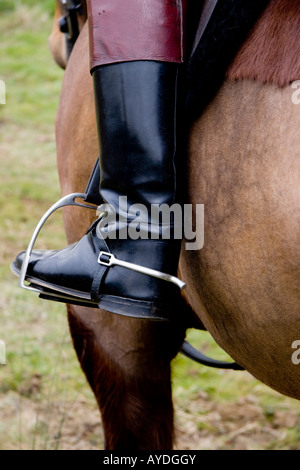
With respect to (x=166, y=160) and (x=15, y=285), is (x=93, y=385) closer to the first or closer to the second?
(x=166, y=160)

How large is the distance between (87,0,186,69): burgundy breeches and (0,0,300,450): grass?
115 cm

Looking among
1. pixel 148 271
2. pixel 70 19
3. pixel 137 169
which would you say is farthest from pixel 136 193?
pixel 70 19

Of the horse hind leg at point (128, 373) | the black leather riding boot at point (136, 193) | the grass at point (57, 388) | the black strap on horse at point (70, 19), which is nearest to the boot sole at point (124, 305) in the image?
the black leather riding boot at point (136, 193)

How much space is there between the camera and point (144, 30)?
54.6 inches

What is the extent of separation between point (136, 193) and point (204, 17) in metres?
0.40

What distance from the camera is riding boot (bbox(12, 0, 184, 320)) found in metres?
1.39

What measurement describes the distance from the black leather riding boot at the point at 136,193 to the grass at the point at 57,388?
0.78 m

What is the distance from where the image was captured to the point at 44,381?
339 cm

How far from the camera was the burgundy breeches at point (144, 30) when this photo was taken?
138 centimetres

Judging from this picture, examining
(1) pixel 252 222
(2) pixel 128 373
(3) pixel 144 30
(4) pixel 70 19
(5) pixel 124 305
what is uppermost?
(4) pixel 70 19

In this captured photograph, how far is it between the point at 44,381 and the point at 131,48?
2.38m

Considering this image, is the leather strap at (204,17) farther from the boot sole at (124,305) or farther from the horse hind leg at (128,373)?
the horse hind leg at (128,373)

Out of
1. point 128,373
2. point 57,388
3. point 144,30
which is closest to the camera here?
point 144,30

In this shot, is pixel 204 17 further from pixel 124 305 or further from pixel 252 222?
pixel 124 305
